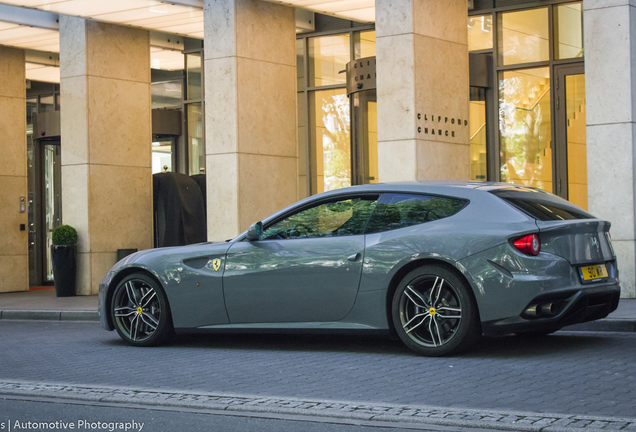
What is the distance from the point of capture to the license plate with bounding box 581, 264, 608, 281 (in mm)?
6529

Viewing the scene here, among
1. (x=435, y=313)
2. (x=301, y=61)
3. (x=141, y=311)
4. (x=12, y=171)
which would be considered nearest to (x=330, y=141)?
(x=301, y=61)

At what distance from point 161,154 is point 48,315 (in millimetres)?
7779

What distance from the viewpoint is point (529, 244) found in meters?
6.33

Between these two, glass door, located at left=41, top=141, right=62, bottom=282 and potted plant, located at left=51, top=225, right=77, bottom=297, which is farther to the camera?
glass door, located at left=41, top=141, right=62, bottom=282

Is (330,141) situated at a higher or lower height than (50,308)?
higher

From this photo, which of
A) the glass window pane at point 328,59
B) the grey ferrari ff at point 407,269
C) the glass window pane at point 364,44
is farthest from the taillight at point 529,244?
the glass window pane at point 328,59

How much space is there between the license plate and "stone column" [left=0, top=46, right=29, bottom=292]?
13377 mm

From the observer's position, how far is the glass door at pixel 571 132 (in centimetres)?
1455

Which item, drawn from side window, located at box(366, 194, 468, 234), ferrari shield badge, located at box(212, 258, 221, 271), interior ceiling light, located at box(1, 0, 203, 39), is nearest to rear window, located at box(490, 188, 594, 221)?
side window, located at box(366, 194, 468, 234)

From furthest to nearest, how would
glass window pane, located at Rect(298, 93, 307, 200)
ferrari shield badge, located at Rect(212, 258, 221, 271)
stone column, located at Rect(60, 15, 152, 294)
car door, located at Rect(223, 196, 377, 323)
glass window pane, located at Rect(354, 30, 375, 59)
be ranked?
glass window pane, located at Rect(298, 93, 307, 200)
glass window pane, located at Rect(354, 30, 375, 59)
stone column, located at Rect(60, 15, 152, 294)
ferrari shield badge, located at Rect(212, 258, 221, 271)
car door, located at Rect(223, 196, 377, 323)

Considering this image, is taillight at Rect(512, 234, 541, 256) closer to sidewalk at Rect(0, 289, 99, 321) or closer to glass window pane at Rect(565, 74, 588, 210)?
sidewalk at Rect(0, 289, 99, 321)

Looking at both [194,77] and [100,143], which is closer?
[100,143]

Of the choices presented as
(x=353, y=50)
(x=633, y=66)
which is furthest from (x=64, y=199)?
(x=633, y=66)

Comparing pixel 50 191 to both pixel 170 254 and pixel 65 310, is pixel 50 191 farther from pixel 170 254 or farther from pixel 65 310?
pixel 170 254
